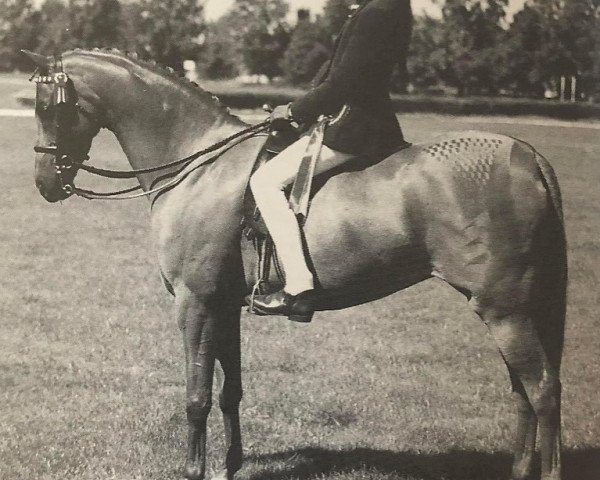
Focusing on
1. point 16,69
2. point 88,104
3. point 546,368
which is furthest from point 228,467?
point 16,69

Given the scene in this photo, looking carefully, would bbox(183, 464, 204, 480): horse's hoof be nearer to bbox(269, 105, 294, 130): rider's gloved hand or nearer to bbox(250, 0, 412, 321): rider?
bbox(250, 0, 412, 321): rider

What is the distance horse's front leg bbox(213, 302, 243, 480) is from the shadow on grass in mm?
142

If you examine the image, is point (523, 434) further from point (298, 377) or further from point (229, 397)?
point (298, 377)

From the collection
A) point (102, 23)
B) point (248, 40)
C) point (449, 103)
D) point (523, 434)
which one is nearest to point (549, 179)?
point (523, 434)

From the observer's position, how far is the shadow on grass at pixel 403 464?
3979 millimetres

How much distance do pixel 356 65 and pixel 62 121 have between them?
60.0 inches

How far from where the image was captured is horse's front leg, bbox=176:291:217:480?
147 inches

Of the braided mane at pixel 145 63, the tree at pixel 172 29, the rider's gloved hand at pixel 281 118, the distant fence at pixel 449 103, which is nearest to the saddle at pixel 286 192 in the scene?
the rider's gloved hand at pixel 281 118

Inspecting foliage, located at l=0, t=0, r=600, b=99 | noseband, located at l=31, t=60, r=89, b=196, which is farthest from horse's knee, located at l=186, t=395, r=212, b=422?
foliage, located at l=0, t=0, r=600, b=99

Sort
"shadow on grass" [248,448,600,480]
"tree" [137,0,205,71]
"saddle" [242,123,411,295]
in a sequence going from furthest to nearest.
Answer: "tree" [137,0,205,71] → "shadow on grass" [248,448,600,480] → "saddle" [242,123,411,295]

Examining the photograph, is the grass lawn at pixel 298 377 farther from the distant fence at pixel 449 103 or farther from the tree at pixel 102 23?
the tree at pixel 102 23

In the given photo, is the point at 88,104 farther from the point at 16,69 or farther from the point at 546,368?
the point at 546,368

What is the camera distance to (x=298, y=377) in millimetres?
5031

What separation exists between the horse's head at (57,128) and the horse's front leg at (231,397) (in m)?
1.16
